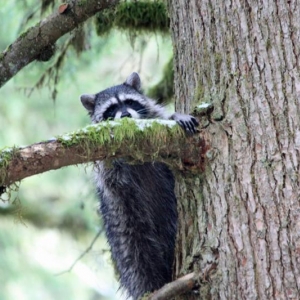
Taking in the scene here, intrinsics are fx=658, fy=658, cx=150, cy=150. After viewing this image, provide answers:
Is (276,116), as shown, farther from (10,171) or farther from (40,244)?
(40,244)

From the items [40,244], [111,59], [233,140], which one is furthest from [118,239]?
[111,59]

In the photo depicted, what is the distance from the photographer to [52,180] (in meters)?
7.79

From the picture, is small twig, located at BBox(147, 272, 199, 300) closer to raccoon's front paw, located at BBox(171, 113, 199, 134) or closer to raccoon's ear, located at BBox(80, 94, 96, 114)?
raccoon's front paw, located at BBox(171, 113, 199, 134)

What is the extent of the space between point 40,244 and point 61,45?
2.82m

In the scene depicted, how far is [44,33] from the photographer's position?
3990 millimetres

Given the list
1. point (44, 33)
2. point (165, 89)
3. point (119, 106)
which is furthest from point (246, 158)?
point (165, 89)

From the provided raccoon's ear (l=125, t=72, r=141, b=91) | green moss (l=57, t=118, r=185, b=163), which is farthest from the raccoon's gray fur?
raccoon's ear (l=125, t=72, r=141, b=91)

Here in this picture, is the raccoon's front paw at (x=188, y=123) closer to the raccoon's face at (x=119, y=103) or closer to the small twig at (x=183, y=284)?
the small twig at (x=183, y=284)

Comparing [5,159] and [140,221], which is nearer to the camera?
[5,159]

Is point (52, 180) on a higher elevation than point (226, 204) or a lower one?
higher

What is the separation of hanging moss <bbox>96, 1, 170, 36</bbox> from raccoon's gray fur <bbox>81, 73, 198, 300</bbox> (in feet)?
4.86

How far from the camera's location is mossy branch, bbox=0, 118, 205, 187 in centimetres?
278

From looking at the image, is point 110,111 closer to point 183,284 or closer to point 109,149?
point 109,149

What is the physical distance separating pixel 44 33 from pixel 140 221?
127 cm
